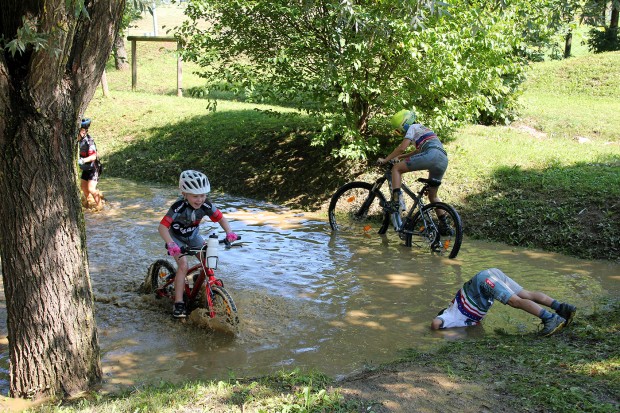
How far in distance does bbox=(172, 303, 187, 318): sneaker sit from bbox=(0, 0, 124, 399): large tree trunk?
1.48 meters

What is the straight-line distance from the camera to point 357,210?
12.2 metres

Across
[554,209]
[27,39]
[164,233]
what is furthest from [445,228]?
[27,39]

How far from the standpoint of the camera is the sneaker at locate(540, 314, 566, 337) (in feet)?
20.5

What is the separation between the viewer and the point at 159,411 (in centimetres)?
429

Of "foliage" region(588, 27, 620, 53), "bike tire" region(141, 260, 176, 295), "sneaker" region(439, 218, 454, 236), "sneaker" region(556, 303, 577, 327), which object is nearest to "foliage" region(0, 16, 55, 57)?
"bike tire" region(141, 260, 176, 295)

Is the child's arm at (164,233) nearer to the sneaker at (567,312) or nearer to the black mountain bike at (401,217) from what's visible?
the sneaker at (567,312)

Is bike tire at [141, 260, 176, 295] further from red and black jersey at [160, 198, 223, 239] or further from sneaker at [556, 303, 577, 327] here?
sneaker at [556, 303, 577, 327]

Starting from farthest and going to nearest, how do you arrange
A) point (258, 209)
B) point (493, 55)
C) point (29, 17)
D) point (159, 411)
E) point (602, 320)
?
point (258, 209)
point (493, 55)
point (602, 320)
point (29, 17)
point (159, 411)

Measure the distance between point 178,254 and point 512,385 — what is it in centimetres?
360

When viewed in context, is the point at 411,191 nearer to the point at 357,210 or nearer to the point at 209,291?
the point at 357,210

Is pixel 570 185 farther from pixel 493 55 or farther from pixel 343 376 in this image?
pixel 343 376

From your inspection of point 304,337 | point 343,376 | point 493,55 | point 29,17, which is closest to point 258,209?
point 493,55

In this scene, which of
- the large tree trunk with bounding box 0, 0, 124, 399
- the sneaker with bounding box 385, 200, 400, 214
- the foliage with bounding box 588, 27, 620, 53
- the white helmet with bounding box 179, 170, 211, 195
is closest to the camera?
the large tree trunk with bounding box 0, 0, 124, 399

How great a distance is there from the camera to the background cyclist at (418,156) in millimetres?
10202
